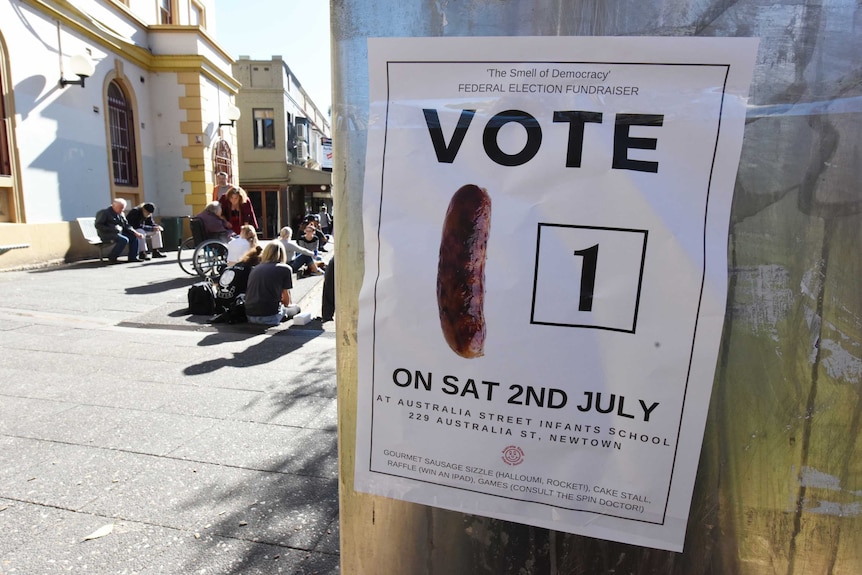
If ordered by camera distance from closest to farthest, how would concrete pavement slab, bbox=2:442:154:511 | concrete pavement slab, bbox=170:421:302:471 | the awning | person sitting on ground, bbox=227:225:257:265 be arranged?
concrete pavement slab, bbox=2:442:154:511 < concrete pavement slab, bbox=170:421:302:471 < person sitting on ground, bbox=227:225:257:265 < the awning

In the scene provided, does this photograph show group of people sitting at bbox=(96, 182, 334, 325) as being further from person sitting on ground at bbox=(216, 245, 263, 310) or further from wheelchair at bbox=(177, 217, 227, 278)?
wheelchair at bbox=(177, 217, 227, 278)

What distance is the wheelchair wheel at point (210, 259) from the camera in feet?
30.9

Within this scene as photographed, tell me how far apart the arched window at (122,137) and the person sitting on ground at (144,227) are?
2335mm

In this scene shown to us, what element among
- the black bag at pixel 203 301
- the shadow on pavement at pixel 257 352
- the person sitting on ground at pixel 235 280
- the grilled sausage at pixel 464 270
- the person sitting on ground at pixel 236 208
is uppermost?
the grilled sausage at pixel 464 270

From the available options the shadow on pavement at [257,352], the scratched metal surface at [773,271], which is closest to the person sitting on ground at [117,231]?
the shadow on pavement at [257,352]

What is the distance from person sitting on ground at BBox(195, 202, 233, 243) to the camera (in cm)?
959

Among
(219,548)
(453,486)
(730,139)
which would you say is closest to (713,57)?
(730,139)

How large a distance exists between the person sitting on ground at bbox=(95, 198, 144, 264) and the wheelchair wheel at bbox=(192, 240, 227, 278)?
311cm

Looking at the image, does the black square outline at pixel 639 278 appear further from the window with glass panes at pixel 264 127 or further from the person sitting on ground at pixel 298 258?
the window with glass panes at pixel 264 127

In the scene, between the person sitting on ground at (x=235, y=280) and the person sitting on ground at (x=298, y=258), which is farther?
the person sitting on ground at (x=298, y=258)

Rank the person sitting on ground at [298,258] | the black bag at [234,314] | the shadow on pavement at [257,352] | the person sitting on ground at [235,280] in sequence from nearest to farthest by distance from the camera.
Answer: the shadow on pavement at [257,352] → the black bag at [234,314] → the person sitting on ground at [235,280] → the person sitting on ground at [298,258]

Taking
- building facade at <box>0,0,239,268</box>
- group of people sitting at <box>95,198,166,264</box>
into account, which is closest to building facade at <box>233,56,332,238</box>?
building facade at <box>0,0,239,268</box>

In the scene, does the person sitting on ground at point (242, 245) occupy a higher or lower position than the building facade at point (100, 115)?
lower

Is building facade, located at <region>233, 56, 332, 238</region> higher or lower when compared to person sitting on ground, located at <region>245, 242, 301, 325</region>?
higher
